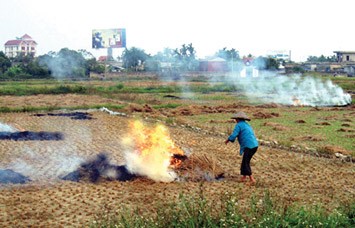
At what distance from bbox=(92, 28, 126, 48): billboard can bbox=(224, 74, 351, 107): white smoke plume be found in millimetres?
14597

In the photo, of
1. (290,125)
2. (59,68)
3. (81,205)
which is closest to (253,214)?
(81,205)

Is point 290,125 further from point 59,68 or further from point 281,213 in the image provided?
point 59,68

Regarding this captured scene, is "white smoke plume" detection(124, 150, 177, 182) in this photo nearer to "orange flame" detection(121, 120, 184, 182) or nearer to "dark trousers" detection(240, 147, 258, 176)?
"orange flame" detection(121, 120, 184, 182)

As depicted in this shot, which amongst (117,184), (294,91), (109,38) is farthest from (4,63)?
(117,184)

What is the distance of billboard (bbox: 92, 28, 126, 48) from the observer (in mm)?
59000

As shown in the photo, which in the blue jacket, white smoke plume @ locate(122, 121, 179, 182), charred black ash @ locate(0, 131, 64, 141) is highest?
the blue jacket

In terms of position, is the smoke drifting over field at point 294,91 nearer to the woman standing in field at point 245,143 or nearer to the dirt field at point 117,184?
the dirt field at point 117,184

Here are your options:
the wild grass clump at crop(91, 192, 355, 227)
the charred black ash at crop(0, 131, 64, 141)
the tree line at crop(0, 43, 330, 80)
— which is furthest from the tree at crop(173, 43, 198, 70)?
the wild grass clump at crop(91, 192, 355, 227)

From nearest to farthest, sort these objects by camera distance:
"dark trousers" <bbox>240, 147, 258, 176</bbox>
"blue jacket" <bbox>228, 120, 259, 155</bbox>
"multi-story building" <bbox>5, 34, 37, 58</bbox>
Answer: "dark trousers" <bbox>240, 147, 258, 176</bbox> → "blue jacket" <bbox>228, 120, 259, 155</bbox> → "multi-story building" <bbox>5, 34, 37, 58</bbox>

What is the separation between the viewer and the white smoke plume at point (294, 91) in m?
35.0

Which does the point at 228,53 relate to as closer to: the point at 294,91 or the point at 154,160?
the point at 294,91

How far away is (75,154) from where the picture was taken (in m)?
13.4

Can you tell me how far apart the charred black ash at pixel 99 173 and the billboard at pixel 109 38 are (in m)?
49.0

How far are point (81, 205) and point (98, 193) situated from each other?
31.4 inches
